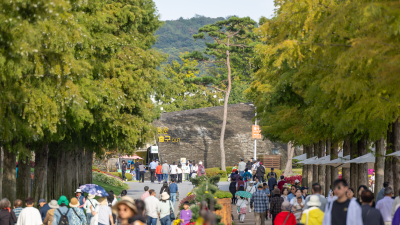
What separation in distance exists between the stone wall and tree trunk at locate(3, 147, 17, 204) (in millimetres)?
37609

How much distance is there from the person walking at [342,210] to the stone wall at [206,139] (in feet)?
155

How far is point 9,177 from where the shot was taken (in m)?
17.1

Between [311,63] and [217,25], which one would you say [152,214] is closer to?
[311,63]

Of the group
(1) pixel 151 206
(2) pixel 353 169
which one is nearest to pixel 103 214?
(1) pixel 151 206

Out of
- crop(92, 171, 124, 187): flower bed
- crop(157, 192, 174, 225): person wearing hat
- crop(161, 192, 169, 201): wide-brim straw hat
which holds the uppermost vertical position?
crop(161, 192, 169, 201): wide-brim straw hat

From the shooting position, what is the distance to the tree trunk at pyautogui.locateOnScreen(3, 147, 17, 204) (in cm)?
1711

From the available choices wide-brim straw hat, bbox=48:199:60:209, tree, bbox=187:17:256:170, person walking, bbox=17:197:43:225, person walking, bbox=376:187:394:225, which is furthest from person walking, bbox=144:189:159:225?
tree, bbox=187:17:256:170

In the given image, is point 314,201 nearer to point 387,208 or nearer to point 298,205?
point 387,208

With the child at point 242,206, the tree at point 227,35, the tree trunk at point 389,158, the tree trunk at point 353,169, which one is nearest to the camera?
the tree trunk at point 389,158

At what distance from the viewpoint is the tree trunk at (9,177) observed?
17109 mm

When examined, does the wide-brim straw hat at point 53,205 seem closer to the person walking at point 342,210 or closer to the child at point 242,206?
the person walking at point 342,210

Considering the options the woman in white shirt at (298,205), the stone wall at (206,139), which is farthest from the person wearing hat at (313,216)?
the stone wall at (206,139)

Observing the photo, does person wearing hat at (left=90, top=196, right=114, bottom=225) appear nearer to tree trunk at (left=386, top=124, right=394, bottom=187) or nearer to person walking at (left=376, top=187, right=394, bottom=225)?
person walking at (left=376, top=187, right=394, bottom=225)

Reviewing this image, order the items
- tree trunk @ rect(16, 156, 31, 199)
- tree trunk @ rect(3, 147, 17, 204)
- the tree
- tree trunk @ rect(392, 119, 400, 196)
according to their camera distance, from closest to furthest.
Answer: tree trunk @ rect(392, 119, 400, 196)
tree trunk @ rect(3, 147, 17, 204)
tree trunk @ rect(16, 156, 31, 199)
the tree
